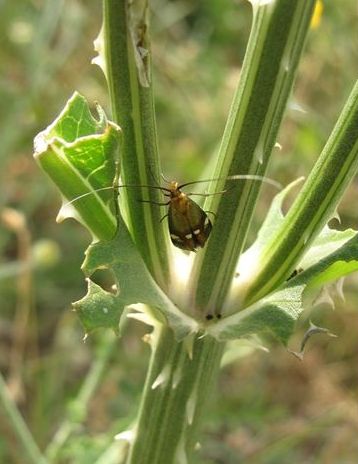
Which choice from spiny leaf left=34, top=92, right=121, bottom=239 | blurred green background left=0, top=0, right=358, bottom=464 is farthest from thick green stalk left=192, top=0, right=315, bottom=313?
blurred green background left=0, top=0, right=358, bottom=464

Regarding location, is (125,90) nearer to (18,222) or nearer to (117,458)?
(117,458)

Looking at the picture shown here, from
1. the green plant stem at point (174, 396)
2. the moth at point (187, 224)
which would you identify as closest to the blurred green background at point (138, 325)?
the green plant stem at point (174, 396)

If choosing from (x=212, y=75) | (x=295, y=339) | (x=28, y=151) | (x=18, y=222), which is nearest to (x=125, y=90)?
(x=18, y=222)

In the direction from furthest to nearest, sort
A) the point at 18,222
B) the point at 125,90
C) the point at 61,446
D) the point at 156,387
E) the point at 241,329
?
the point at 18,222
the point at 61,446
the point at 156,387
the point at 241,329
the point at 125,90

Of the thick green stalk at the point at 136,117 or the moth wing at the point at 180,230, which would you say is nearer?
the thick green stalk at the point at 136,117

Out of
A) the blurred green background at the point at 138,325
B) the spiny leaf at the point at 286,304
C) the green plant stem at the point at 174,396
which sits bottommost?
the green plant stem at the point at 174,396

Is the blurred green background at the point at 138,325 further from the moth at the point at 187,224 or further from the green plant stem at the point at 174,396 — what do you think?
the moth at the point at 187,224
